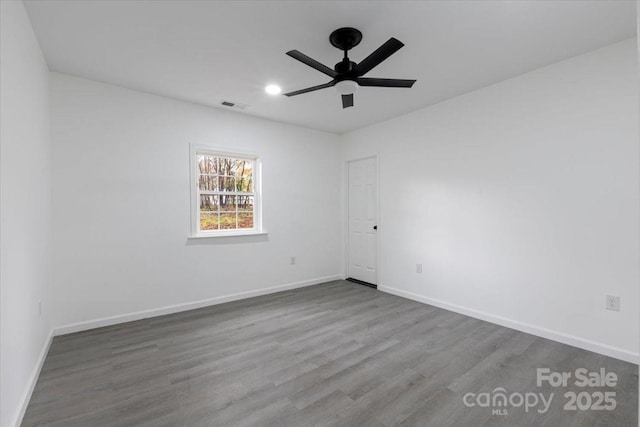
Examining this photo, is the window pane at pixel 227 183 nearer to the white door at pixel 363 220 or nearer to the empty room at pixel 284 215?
the empty room at pixel 284 215

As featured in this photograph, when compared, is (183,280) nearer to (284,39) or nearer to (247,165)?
(247,165)

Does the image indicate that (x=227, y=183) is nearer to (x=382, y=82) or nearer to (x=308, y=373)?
(x=382, y=82)

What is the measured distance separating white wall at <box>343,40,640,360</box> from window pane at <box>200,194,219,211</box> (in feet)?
8.85

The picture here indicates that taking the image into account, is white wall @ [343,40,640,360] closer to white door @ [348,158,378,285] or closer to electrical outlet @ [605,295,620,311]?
electrical outlet @ [605,295,620,311]

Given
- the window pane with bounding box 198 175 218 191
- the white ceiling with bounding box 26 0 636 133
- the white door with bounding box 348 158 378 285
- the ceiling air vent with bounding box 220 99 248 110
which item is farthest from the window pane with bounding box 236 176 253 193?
the white door with bounding box 348 158 378 285

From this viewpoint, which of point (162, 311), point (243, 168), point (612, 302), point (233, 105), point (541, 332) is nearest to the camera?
point (612, 302)

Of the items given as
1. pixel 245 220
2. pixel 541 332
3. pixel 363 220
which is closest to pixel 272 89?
pixel 245 220

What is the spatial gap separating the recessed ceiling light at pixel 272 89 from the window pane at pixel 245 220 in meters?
1.75

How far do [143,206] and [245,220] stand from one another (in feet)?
4.36

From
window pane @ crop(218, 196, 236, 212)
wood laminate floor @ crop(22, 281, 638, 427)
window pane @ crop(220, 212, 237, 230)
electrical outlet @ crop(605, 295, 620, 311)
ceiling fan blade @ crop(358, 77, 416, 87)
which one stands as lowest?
wood laminate floor @ crop(22, 281, 638, 427)

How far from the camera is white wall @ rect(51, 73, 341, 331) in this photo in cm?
297

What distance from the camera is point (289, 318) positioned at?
3.35 meters

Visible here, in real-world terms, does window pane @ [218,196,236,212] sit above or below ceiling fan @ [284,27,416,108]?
below

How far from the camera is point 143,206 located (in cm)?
336
